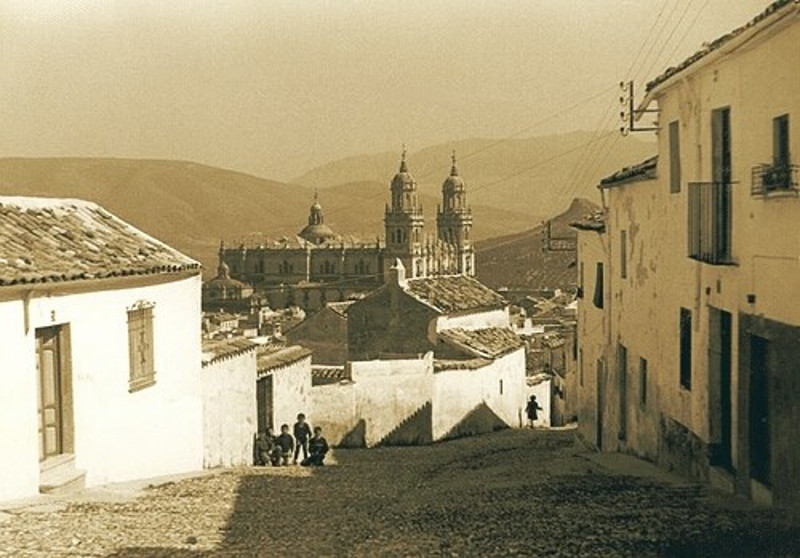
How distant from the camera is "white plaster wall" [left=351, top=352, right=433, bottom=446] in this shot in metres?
28.8

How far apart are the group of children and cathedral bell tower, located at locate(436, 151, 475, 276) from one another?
418 ft

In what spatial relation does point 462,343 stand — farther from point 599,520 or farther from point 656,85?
point 599,520

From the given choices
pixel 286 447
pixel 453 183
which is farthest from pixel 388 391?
pixel 453 183

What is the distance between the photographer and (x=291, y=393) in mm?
25625

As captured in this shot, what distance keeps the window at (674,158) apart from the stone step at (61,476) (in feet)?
29.5

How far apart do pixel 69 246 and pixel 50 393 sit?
238cm

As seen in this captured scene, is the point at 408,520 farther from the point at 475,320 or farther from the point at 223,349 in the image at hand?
the point at 475,320

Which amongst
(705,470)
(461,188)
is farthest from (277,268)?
(705,470)

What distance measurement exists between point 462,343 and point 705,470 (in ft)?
71.5

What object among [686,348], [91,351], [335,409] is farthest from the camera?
[335,409]

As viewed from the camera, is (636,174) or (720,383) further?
(636,174)

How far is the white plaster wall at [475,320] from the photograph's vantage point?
37194mm

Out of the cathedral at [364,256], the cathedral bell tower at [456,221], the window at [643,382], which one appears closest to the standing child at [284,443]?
the window at [643,382]

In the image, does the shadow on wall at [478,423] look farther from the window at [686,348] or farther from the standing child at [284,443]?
the window at [686,348]
